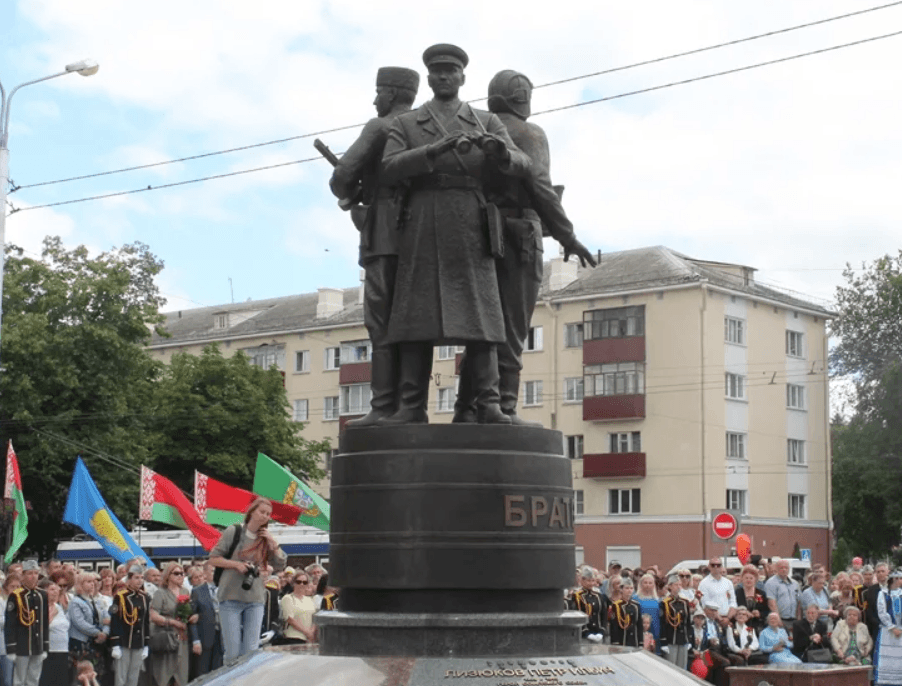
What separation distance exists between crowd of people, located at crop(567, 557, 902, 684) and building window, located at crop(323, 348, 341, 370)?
48151 mm

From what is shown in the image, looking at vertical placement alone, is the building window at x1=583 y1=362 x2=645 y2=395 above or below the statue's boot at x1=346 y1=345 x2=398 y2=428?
above

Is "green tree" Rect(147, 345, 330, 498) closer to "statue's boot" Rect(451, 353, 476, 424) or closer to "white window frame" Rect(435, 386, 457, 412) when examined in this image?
"white window frame" Rect(435, 386, 457, 412)

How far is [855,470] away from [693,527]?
10290 mm

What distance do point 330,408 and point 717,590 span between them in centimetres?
4997

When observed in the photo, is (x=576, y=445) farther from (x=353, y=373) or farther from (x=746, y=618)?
(x=746, y=618)

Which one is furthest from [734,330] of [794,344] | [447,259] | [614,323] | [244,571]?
[447,259]

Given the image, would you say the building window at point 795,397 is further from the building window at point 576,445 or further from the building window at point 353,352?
the building window at point 353,352

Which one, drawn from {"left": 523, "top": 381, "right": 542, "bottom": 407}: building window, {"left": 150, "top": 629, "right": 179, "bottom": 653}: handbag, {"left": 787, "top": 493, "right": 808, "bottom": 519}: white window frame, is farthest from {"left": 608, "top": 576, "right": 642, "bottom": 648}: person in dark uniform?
{"left": 787, "top": 493, "right": 808, "bottom": 519}: white window frame

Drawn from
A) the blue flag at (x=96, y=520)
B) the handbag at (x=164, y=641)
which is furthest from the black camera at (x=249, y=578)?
the blue flag at (x=96, y=520)

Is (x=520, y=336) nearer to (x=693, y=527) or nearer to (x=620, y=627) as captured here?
(x=620, y=627)

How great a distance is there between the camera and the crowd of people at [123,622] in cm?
1684

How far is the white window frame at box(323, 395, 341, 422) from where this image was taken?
69750 millimetres

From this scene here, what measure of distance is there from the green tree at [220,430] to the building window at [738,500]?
14.7 m

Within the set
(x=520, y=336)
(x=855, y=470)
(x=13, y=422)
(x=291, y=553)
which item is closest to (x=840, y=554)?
(x=855, y=470)
